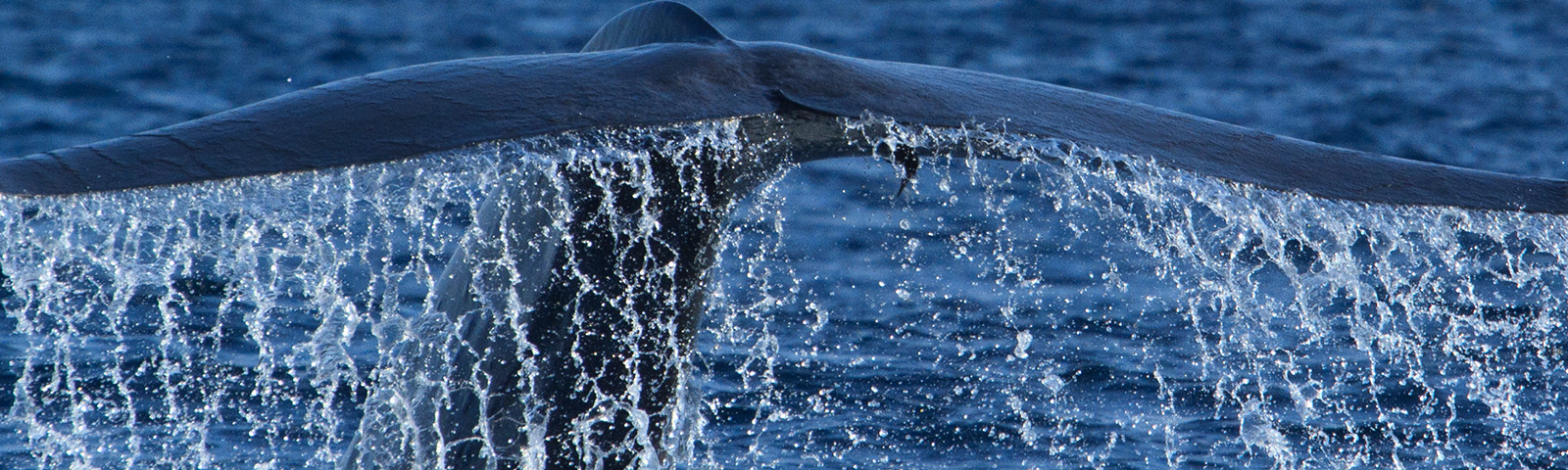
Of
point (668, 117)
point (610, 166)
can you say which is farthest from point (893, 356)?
point (668, 117)

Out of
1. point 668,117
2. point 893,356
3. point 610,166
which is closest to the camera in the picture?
point 668,117

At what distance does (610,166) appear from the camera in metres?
3.77

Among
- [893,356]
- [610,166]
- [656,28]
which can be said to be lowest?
[893,356]

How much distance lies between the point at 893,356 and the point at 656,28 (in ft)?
13.6

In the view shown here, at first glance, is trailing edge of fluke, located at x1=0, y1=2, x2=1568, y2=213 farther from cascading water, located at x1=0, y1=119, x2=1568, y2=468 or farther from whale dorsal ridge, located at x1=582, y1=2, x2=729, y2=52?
cascading water, located at x1=0, y1=119, x2=1568, y2=468

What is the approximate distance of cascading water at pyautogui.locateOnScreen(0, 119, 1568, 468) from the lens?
607 centimetres

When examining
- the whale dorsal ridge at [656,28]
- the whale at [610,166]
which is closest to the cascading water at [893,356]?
the whale at [610,166]

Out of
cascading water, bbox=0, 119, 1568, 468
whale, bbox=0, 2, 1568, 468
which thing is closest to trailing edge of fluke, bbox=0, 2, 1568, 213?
whale, bbox=0, 2, 1568, 468

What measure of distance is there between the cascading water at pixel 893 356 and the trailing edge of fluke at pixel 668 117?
72cm

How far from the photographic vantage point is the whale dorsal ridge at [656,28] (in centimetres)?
366

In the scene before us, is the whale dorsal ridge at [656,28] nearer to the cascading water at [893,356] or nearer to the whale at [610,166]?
the whale at [610,166]

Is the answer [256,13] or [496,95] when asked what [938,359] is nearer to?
[496,95]

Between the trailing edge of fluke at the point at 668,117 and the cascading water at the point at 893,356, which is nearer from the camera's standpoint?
the trailing edge of fluke at the point at 668,117

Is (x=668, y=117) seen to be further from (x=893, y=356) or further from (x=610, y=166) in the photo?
(x=893, y=356)
